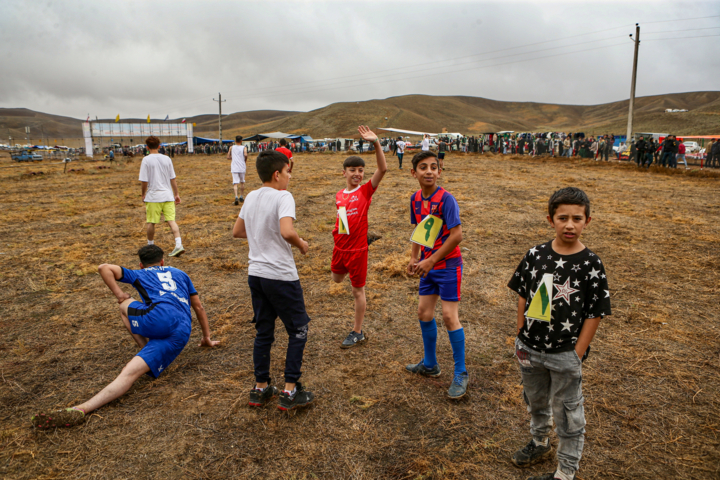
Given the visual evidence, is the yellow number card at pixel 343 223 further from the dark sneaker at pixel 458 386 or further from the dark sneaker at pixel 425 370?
the dark sneaker at pixel 458 386

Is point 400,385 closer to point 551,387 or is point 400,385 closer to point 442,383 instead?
point 442,383

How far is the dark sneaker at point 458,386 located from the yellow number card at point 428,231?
1.12m

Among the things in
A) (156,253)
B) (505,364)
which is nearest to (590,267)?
(505,364)

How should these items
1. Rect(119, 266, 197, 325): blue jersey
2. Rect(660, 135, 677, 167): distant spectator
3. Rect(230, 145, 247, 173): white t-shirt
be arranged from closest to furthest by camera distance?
1. Rect(119, 266, 197, 325): blue jersey
2. Rect(230, 145, 247, 173): white t-shirt
3. Rect(660, 135, 677, 167): distant spectator

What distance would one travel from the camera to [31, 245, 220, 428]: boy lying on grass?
10.5 ft

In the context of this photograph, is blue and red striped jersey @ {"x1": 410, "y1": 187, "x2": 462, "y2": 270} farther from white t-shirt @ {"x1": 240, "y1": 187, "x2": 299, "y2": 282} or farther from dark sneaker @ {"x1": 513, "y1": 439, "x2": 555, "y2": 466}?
dark sneaker @ {"x1": 513, "y1": 439, "x2": 555, "y2": 466}

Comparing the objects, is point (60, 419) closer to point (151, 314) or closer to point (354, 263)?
point (151, 314)

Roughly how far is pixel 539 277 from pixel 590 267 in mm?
268

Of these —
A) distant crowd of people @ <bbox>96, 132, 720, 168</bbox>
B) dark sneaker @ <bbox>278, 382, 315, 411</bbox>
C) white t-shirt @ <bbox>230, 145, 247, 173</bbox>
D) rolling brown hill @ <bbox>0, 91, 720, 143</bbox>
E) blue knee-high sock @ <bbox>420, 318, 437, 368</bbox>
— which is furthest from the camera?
rolling brown hill @ <bbox>0, 91, 720, 143</bbox>

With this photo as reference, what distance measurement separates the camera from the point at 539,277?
89.6 inches

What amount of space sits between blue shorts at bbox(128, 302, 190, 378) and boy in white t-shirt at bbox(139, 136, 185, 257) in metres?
3.89

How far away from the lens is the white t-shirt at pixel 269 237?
9.32 ft

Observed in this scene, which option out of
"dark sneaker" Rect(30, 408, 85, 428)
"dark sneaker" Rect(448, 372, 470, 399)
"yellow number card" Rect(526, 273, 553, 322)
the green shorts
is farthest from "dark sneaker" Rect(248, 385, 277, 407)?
the green shorts

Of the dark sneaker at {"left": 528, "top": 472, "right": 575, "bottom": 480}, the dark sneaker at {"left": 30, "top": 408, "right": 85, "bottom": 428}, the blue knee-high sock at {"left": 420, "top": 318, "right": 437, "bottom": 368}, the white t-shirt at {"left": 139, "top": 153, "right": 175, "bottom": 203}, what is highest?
the white t-shirt at {"left": 139, "top": 153, "right": 175, "bottom": 203}
